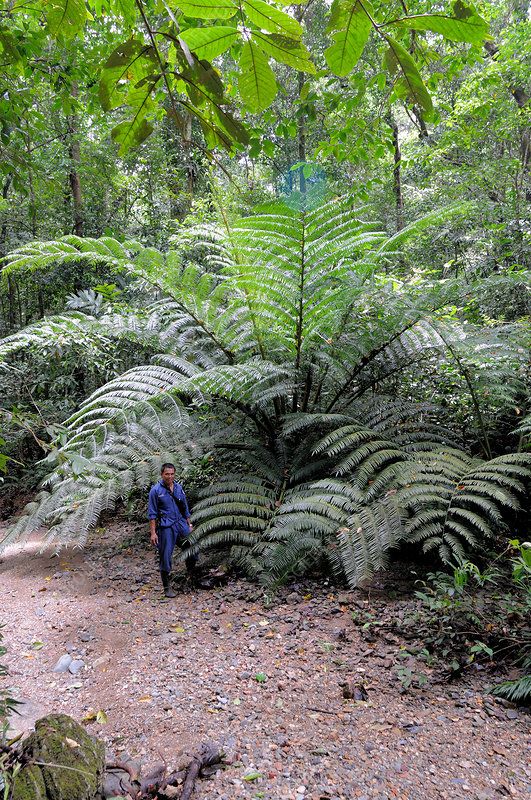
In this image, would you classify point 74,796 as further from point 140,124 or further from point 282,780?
point 140,124

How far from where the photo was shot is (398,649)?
2.62m

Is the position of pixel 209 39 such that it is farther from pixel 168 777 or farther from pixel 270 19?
pixel 168 777

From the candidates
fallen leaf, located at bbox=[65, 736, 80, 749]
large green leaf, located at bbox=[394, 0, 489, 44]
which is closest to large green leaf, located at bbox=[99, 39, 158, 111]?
large green leaf, located at bbox=[394, 0, 489, 44]

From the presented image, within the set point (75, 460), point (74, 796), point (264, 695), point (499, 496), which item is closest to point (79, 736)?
point (74, 796)

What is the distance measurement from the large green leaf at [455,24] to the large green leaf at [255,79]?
9.6 inches

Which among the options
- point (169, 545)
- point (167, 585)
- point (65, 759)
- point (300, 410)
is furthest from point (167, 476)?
point (65, 759)

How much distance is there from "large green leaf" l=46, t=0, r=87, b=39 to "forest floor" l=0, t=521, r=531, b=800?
92.0 inches

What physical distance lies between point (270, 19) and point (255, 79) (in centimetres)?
10

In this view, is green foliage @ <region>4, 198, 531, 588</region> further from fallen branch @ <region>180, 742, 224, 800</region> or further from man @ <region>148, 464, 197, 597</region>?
fallen branch @ <region>180, 742, 224, 800</region>

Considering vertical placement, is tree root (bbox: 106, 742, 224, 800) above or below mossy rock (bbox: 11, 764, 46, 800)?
below

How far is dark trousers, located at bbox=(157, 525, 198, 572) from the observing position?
12.1ft

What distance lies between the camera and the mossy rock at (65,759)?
65.0 inches

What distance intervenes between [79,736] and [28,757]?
20 centimetres

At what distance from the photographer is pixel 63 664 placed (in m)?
2.96
